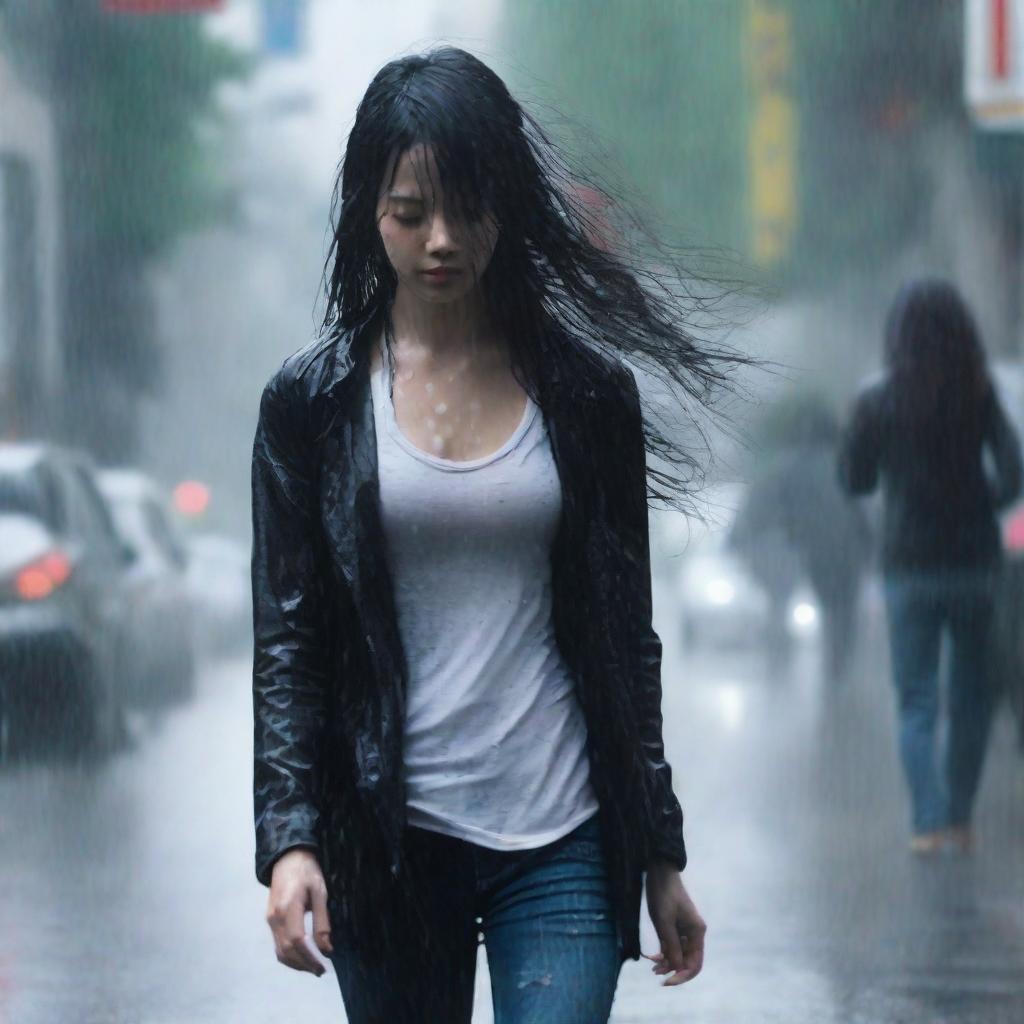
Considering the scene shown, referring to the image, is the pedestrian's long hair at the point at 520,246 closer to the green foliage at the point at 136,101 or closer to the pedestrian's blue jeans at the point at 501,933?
the pedestrian's blue jeans at the point at 501,933

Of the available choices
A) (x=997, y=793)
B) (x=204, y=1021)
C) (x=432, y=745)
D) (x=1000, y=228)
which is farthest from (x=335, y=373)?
(x=1000, y=228)

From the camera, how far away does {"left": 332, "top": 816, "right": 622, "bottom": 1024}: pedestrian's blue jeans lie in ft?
9.16

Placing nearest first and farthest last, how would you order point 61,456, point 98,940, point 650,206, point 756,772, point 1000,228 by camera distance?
point 650,206 < point 98,940 < point 756,772 < point 61,456 < point 1000,228

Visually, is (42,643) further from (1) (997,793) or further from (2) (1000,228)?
(2) (1000,228)

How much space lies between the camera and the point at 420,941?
9.23 feet

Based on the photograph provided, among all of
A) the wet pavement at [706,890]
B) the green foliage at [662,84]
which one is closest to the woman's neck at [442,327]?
the wet pavement at [706,890]

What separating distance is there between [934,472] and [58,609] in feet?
12.0

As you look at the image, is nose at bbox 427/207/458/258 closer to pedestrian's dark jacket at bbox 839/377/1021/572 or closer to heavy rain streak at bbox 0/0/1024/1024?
heavy rain streak at bbox 0/0/1024/1024

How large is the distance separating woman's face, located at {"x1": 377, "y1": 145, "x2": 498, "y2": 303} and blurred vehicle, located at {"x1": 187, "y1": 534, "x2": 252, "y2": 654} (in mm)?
8937

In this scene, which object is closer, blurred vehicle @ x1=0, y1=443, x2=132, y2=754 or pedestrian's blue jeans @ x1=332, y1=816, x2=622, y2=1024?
pedestrian's blue jeans @ x1=332, y1=816, x2=622, y2=1024

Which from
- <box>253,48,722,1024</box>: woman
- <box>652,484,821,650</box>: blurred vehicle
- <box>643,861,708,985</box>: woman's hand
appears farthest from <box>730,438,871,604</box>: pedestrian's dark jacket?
<box>253,48,722,1024</box>: woman

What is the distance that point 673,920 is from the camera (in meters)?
2.94

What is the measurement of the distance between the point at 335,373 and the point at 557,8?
11.8 meters

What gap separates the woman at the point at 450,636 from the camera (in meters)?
2.79
